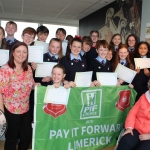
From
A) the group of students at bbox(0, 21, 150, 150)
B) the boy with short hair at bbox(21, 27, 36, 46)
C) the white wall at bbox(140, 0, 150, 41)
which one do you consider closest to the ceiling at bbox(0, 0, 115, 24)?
the white wall at bbox(140, 0, 150, 41)

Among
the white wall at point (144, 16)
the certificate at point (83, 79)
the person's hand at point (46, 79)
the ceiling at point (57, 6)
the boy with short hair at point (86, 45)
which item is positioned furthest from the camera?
the ceiling at point (57, 6)

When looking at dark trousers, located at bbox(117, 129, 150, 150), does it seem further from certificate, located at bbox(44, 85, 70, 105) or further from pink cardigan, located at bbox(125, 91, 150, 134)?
certificate, located at bbox(44, 85, 70, 105)

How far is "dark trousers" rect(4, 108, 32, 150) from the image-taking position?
2.08m

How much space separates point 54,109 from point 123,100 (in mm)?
1019

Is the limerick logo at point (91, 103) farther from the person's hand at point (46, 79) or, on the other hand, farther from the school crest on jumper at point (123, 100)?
the person's hand at point (46, 79)

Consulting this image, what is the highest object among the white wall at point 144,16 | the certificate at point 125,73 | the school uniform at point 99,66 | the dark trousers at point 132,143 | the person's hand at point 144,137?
the white wall at point 144,16

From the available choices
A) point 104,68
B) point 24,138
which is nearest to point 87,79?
point 104,68

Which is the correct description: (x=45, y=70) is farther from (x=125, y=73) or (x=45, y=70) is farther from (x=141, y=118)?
(x=141, y=118)

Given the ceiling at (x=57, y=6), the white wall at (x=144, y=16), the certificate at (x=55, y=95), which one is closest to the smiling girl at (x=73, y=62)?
the certificate at (x=55, y=95)

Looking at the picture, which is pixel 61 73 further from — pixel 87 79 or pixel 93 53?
pixel 93 53

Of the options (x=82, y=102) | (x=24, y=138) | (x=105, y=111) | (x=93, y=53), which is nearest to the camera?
(x=24, y=138)

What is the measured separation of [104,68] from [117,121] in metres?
0.77

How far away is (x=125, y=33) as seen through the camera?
589cm

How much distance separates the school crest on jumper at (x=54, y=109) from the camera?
87.3 inches
